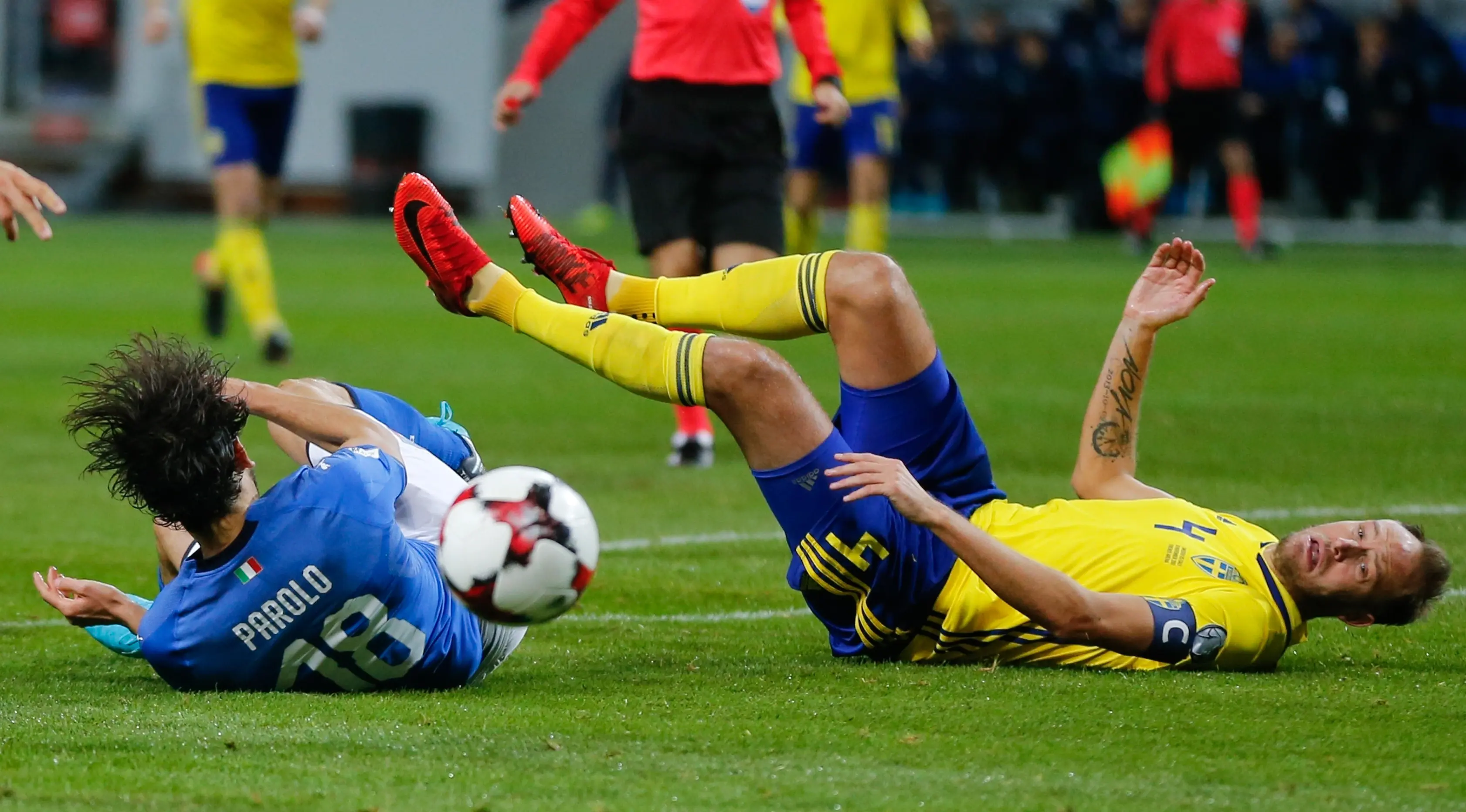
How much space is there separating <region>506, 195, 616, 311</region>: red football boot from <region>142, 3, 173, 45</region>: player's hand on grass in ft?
23.2

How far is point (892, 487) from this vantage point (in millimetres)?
4480

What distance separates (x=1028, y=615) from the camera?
4574 mm

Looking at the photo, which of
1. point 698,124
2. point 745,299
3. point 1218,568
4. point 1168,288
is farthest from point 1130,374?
point 698,124

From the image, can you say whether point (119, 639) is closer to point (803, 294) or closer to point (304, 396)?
point (304, 396)

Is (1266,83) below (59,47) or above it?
above

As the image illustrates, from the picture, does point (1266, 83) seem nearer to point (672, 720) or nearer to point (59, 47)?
point (59, 47)

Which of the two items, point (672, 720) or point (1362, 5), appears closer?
point (672, 720)

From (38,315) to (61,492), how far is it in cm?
806

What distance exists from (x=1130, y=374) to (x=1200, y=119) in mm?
16128

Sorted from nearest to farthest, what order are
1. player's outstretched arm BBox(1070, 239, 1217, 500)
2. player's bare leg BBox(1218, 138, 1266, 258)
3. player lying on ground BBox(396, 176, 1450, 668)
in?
player lying on ground BBox(396, 176, 1450, 668)
player's outstretched arm BBox(1070, 239, 1217, 500)
player's bare leg BBox(1218, 138, 1266, 258)

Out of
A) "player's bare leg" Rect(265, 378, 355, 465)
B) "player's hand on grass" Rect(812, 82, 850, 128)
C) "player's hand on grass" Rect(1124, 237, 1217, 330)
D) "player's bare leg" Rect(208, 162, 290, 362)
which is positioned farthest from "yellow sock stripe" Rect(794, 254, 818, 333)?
"player's bare leg" Rect(208, 162, 290, 362)

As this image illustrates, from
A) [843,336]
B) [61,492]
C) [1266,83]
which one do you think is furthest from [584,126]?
[843,336]

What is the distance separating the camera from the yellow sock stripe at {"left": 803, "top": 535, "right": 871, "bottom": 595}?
15.8 feet

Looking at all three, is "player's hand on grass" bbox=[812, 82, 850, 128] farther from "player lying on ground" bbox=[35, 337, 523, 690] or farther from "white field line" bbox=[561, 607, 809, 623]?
"player lying on ground" bbox=[35, 337, 523, 690]
